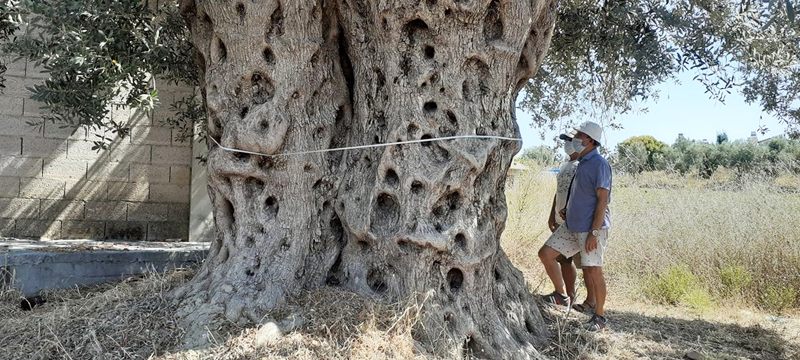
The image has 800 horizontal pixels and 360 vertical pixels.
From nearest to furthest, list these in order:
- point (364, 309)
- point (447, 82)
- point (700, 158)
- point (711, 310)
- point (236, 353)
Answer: point (236, 353) < point (364, 309) < point (447, 82) < point (711, 310) < point (700, 158)

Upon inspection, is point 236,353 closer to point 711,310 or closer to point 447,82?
point 447,82

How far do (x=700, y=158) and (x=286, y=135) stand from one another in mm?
23396

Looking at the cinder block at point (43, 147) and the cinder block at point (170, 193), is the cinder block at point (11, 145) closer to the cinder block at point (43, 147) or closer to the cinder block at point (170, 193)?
the cinder block at point (43, 147)

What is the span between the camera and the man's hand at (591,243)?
233 inches

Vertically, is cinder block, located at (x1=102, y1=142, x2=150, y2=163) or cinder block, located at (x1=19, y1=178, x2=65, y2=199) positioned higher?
cinder block, located at (x1=102, y1=142, x2=150, y2=163)

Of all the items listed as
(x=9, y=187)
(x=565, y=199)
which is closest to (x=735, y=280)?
(x=565, y=199)

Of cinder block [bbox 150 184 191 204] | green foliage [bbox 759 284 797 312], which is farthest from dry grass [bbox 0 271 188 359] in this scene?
green foliage [bbox 759 284 797 312]

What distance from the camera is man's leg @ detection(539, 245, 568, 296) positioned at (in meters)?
6.36

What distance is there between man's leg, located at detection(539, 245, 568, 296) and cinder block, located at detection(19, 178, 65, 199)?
602cm

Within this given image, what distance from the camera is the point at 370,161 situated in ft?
16.7

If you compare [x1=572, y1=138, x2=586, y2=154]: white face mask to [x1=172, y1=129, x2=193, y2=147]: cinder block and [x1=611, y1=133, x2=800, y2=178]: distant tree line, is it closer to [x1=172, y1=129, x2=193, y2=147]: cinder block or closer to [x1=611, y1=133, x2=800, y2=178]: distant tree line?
[x1=172, y1=129, x2=193, y2=147]: cinder block

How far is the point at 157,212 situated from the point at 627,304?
19.5ft

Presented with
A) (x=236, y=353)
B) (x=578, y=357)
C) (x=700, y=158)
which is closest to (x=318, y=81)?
(x=236, y=353)

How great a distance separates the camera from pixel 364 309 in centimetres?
459
